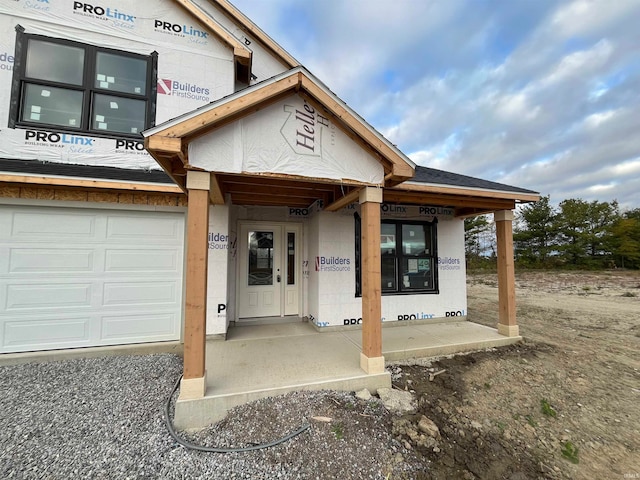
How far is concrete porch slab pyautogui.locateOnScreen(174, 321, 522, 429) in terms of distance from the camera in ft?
9.64

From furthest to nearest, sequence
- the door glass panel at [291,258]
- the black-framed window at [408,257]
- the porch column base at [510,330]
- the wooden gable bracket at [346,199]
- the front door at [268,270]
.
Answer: the door glass panel at [291,258], the black-framed window at [408,257], the front door at [268,270], the porch column base at [510,330], the wooden gable bracket at [346,199]

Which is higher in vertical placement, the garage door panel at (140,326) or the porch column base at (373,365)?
the garage door panel at (140,326)

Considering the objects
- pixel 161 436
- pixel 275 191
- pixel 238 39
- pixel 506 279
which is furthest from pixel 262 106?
pixel 506 279

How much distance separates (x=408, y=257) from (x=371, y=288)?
2.98 metres

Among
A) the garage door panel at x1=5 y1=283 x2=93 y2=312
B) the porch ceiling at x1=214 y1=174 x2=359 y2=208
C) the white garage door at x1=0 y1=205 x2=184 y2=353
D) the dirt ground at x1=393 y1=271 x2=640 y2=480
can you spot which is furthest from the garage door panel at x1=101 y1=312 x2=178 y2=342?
the dirt ground at x1=393 y1=271 x2=640 y2=480

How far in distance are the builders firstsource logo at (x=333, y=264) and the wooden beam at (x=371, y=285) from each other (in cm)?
194

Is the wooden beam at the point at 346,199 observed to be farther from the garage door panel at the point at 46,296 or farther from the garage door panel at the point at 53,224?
the garage door panel at the point at 46,296

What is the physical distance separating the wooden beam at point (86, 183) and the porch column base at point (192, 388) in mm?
2923

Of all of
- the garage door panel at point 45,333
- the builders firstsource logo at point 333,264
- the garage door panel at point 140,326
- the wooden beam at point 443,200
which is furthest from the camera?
the builders firstsource logo at point 333,264

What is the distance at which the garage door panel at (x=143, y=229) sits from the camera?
448 cm

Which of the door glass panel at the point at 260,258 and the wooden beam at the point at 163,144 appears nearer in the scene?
the wooden beam at the point at 163,144

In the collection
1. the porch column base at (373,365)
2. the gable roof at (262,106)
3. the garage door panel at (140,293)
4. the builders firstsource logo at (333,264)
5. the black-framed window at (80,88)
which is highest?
the black-framed window at (80,88)

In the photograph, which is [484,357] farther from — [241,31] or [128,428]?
[241,31]

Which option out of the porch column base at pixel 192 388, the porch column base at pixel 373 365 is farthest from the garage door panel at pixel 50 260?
the porch column base at pixel 373 365
